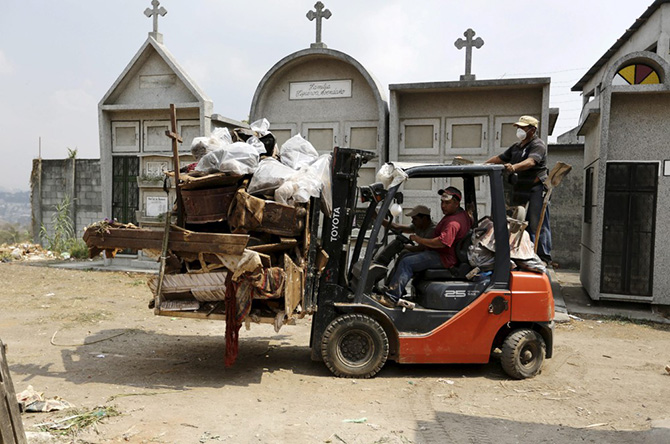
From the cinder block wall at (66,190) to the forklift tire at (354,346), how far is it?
39.5 ft

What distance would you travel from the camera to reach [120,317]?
804 cm

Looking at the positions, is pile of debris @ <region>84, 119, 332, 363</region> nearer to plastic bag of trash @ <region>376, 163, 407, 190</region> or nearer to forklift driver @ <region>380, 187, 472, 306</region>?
plastic bag of trash @ <region>376, 163, 407, 190</region>

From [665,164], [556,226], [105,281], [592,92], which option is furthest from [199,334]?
[592,92]

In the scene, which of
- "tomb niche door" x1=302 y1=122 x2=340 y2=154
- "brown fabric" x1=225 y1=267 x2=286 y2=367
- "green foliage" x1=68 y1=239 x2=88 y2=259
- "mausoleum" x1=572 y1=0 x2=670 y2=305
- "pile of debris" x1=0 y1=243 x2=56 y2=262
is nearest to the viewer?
"brown fabric" x1=225 y1=267 x2=286 y2=367

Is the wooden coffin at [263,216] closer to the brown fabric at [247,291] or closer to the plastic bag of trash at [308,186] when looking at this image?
the plastic bag of trash at [308,186]

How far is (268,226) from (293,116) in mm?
6210

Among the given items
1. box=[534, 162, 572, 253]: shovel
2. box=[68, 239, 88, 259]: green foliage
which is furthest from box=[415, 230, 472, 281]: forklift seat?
box=[68, 239, 88, 259]: green foliage

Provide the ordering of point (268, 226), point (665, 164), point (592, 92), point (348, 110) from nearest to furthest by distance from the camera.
Answer: 1. point (268, 226)
2. point (665, 164)
3. point (348, 110)
4. point (592, 92)

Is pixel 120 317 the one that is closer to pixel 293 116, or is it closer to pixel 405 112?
pixel 293 116

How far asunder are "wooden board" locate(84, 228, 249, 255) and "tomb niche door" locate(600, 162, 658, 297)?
6.84 m

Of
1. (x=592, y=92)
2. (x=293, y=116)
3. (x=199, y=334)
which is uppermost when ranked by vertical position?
(x=592, y=92)

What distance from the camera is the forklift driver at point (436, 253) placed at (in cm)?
564

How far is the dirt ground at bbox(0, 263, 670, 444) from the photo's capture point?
425 cm

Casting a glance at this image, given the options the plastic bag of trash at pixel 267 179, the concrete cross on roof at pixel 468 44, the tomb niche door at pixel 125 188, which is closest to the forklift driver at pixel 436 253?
the plastic bag of trash at pixel 267 179
